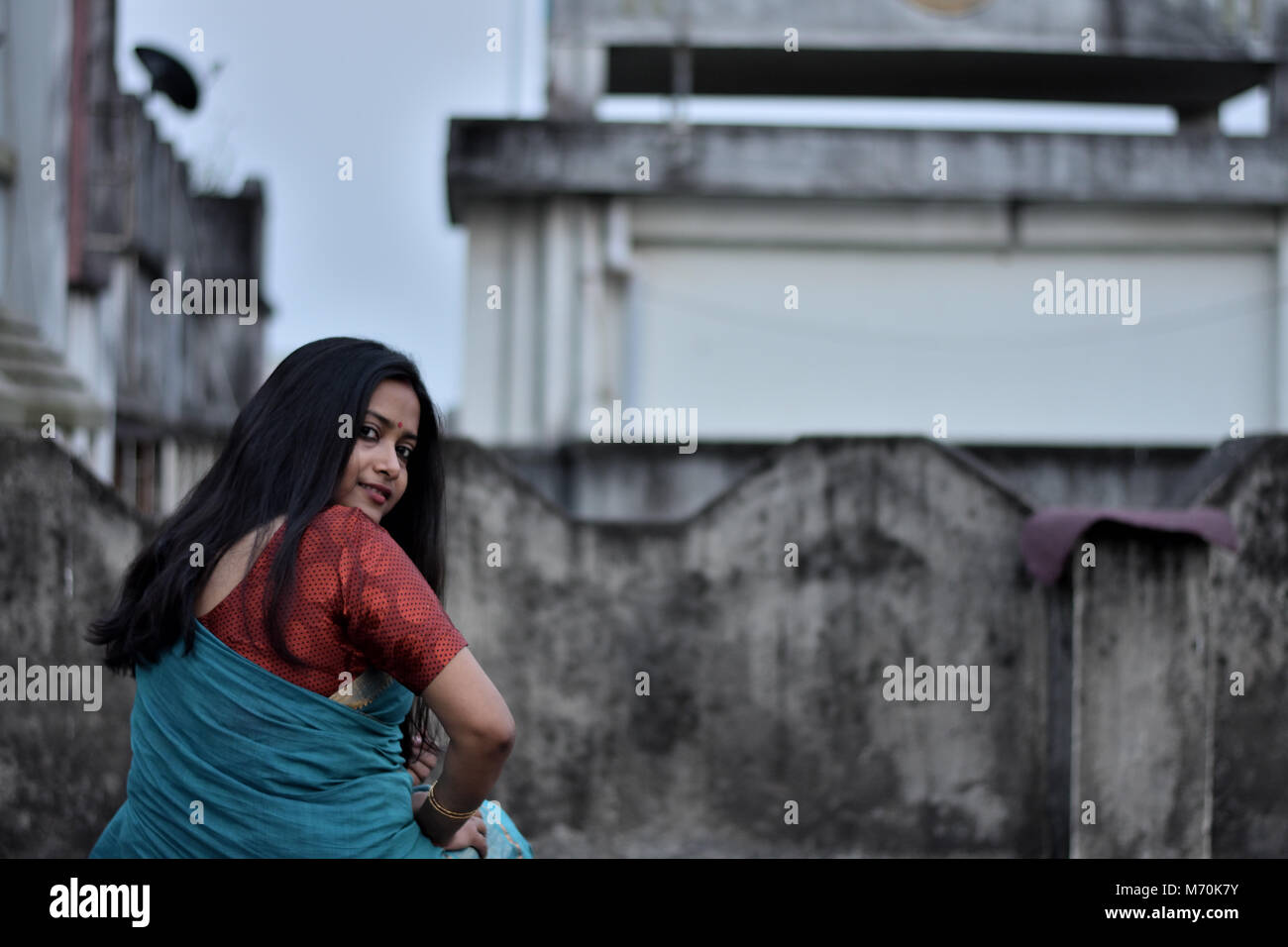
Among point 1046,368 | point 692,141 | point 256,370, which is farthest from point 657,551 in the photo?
point 256,370

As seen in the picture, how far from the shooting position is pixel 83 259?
25.9ft

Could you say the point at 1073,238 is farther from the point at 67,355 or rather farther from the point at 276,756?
the point at 276,756

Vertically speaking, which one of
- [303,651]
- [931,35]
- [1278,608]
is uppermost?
[931,35]

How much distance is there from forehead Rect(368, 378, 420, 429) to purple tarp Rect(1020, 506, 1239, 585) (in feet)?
9.69

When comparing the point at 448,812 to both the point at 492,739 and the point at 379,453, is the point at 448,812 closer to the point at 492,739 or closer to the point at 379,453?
the point at 492,739

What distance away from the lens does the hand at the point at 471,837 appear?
218 cm

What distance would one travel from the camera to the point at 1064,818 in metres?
4.61

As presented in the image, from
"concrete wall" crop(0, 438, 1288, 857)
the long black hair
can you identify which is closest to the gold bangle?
the long black hair

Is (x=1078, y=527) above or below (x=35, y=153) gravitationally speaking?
below

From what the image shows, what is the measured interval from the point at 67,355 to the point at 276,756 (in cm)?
676

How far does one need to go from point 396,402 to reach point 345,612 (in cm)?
39

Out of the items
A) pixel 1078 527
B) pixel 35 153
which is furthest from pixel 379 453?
pixel 35 153

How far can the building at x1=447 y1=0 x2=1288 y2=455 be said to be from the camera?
10.5 meters

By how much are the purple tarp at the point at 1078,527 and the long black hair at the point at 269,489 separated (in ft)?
9.77
